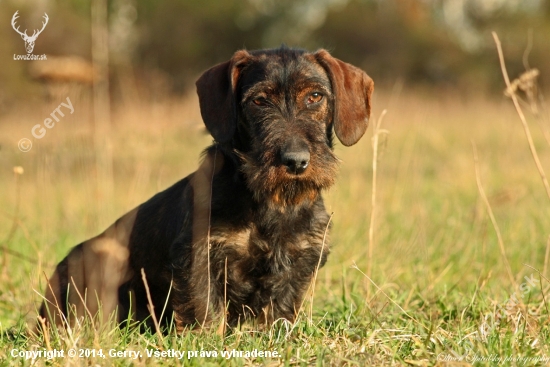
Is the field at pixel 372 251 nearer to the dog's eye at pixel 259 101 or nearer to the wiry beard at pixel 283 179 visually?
the wiry beard at pixel 283 179

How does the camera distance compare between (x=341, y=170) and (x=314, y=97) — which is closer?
(x=314, y=97)

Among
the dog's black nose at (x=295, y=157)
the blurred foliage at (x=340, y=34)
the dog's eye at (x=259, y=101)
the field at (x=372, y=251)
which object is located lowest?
the field at (x=372, y=251)

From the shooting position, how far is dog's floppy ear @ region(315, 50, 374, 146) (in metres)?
4.46

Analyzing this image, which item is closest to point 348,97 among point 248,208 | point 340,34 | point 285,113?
point 285,113

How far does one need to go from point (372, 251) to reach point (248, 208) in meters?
2.31

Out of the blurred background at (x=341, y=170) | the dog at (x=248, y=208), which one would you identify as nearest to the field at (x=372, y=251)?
the blurred background at (x=341, y=170)

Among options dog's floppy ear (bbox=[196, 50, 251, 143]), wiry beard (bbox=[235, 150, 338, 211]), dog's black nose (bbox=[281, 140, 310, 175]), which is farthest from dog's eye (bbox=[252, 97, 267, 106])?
dog's black nose (bbox=[281, 140, 310, 175])

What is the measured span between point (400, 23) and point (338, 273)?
31.8 metres

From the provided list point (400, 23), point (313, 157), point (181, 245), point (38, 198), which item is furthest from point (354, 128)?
point (400, 23)

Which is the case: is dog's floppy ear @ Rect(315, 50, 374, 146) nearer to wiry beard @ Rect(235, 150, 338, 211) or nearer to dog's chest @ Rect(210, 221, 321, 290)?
wiry beard @ Rect(235, 150, 338, 211)

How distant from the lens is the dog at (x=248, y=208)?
407 cm

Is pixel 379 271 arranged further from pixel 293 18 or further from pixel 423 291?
pixel 293 18

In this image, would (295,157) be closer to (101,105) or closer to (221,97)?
(221,97)

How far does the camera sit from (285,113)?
13.8 feet
